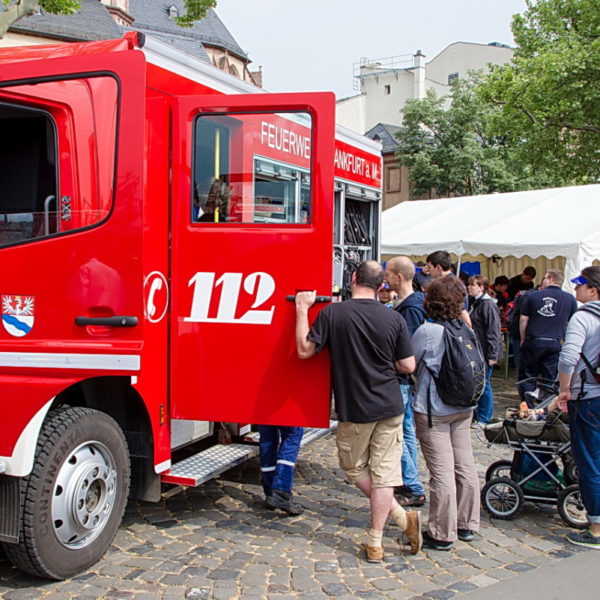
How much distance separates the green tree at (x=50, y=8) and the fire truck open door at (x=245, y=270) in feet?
23.3

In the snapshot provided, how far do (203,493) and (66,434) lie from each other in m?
1.91

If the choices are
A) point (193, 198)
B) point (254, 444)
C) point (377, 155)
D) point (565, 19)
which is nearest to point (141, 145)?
point (193, 198)

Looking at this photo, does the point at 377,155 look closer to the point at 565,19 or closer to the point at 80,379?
the point at 80,379

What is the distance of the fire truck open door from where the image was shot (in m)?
4.25

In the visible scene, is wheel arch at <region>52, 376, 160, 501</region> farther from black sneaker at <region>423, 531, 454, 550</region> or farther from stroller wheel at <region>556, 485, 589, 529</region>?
stroller wheel at <region>556, 485, 589, 529</region>

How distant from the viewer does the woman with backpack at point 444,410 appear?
4.44 meters

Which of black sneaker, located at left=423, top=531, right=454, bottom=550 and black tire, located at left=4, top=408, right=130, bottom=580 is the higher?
black tire, located at left=4, top=408, right=130, bottom=580

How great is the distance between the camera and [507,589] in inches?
158

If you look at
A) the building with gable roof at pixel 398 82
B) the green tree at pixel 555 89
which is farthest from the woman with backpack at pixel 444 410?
the building with gable roof at pixel 398 82

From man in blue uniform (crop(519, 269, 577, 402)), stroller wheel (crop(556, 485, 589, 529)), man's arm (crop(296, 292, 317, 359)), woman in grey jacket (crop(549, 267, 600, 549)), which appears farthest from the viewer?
man in blue uniform (crop(519, 269, 577, 402))

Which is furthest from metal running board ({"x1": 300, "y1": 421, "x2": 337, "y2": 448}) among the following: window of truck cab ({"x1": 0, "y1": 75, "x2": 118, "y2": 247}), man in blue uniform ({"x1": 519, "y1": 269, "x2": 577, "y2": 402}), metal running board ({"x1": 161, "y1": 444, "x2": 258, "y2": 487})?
man in blue uniform ({"x1": 519, "y1": 269, "x2": 577, "y2": 402})

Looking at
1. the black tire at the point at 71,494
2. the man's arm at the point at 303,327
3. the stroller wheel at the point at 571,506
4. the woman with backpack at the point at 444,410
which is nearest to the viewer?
the black tire at the point at 71,494

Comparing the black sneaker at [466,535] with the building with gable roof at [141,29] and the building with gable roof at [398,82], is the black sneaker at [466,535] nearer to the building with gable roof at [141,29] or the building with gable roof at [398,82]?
the building with gable roof at [141,29]

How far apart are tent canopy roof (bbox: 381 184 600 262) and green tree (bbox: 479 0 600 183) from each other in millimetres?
4480
